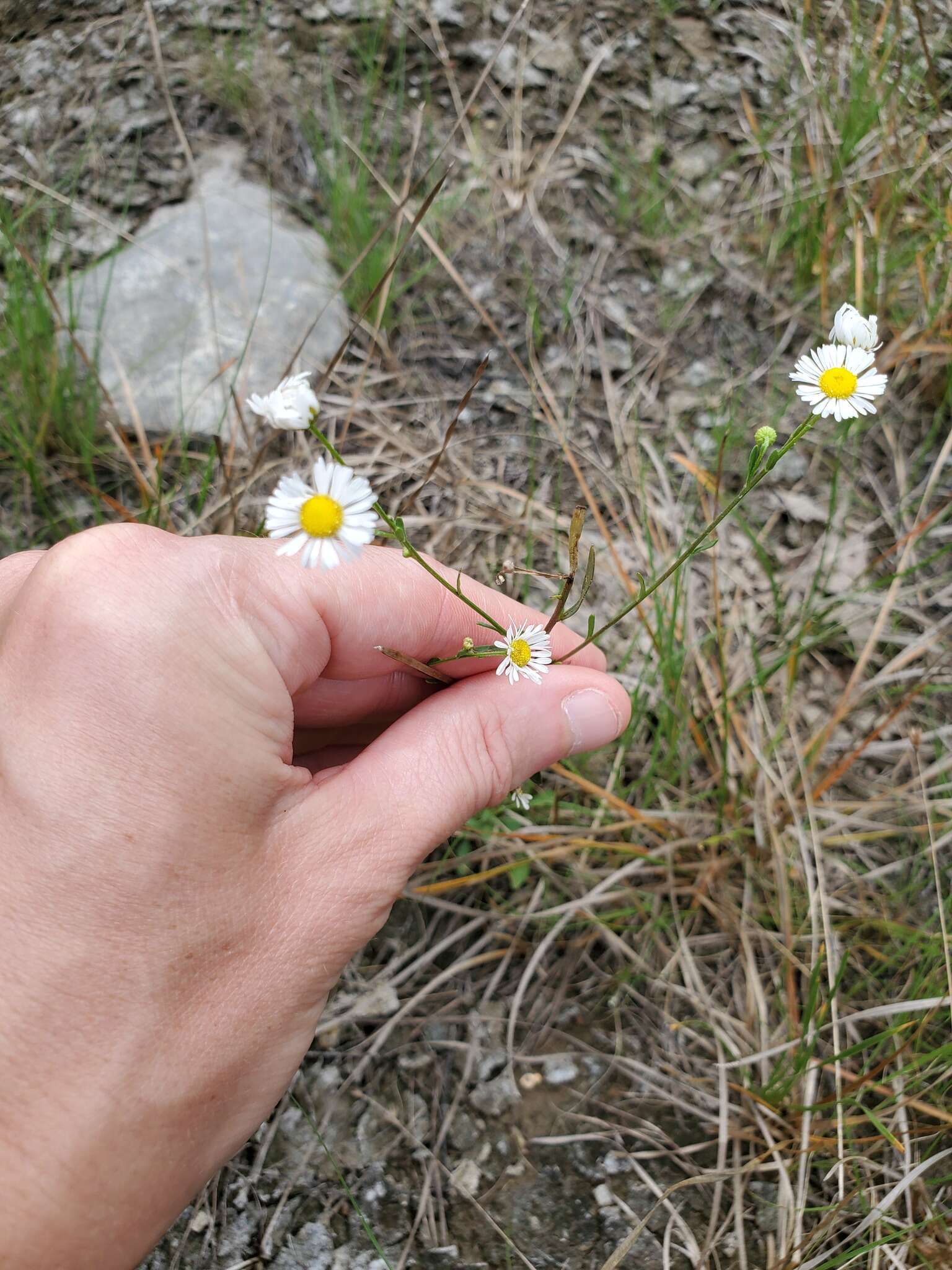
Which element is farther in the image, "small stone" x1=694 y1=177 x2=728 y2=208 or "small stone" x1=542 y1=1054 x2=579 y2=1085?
"small stone" x1=694 y1=177 x2=728 y2=208

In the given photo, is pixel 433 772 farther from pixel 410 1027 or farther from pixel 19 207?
pixel 19 207

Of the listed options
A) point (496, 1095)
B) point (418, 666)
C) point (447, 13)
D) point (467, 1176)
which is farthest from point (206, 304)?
point (467, 1176)

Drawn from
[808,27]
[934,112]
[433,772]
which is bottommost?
[433,772]

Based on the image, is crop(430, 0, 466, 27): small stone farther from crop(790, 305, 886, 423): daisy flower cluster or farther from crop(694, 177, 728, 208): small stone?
crop(790, 305, 886, 423): daisy flower cluster

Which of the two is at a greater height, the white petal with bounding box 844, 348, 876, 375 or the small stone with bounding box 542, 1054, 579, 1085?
the white petal with bounding box 844, 348, 876, 375

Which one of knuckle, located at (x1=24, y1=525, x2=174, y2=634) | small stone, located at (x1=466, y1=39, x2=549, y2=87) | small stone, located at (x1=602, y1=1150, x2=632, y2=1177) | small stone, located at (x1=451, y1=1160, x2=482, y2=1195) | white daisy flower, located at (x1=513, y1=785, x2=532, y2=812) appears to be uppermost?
small stone, located at (x1=466, y1=39, x2=549, y2=87)

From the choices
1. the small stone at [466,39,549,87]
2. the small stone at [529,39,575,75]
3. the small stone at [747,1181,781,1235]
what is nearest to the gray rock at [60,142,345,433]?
the small stone at [466,39,549,87]

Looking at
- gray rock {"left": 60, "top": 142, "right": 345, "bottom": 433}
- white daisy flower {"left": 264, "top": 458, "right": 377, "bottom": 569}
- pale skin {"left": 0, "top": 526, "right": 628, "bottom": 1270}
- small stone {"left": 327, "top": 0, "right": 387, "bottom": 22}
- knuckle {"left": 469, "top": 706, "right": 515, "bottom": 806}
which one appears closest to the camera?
white daisy flower {"left": 264, "top": 458, "right": 377, "bottom": 569}

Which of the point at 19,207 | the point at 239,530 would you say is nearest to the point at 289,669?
the point at 239,530
